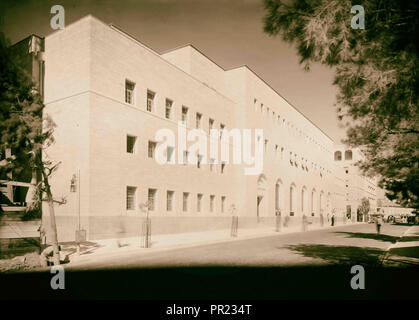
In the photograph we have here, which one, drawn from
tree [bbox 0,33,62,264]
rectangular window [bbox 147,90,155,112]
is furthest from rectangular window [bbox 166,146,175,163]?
tree [bbox 0,33,62,264]

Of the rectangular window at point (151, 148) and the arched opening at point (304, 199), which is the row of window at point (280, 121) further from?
the rectangular window at point (151, 148)

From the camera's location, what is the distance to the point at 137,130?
24.8 meters

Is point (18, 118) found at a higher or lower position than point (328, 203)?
higher

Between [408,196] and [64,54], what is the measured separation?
92.4ft

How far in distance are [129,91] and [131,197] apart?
23.6ft

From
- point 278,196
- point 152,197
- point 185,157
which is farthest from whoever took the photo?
point 278,196

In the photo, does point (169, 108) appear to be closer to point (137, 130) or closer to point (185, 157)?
point (185, 157)

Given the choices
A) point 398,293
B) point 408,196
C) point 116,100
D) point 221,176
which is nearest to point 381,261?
point 398,293

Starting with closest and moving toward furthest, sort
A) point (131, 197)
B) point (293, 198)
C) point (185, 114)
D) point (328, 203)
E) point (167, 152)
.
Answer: point (131, 197)
point (167, 152)
point (185, 114)
point (293, 198)
point (328, 203)

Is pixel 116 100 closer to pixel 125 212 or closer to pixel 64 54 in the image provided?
pixel 64 54

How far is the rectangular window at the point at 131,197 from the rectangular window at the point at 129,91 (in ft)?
19.5

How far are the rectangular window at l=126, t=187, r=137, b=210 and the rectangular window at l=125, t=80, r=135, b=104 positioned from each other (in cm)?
595

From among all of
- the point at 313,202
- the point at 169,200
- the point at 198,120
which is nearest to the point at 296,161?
the point at 313,202

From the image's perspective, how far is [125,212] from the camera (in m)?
23.1
